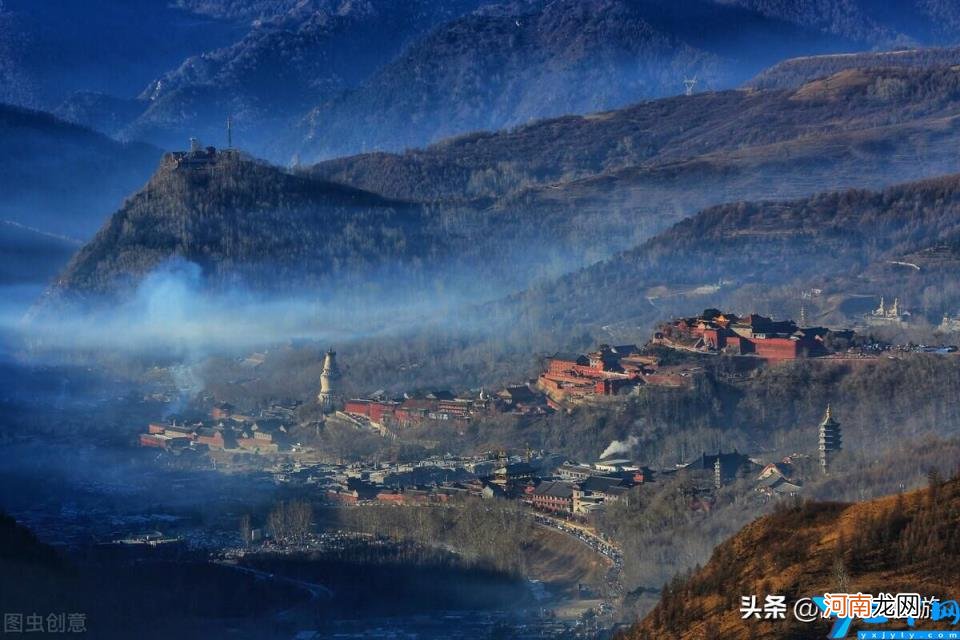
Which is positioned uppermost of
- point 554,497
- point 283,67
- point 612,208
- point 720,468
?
point 283,67

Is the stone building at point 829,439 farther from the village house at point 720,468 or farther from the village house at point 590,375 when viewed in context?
the village house at point 590,375

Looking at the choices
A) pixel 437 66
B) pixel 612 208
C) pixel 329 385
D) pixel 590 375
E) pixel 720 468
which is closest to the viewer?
pixel 720 468

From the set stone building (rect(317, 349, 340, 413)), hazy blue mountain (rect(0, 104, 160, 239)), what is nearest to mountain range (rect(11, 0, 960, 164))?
hazy blue mountain (rect(0, 104, 160, 239))

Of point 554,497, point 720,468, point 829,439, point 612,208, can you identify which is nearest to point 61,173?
point 612,208

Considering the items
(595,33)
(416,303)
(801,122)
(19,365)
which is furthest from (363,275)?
(595,33)

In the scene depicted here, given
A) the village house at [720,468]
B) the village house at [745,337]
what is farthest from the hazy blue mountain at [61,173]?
the village house at [720,468]

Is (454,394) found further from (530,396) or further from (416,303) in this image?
(416,303)

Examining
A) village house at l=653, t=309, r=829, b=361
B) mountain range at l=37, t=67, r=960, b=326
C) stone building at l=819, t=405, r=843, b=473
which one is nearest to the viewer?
stone building at l=819, t=405, r=843, b=473

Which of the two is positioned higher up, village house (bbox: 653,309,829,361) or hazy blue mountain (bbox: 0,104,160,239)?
hazy blue mountain (bbox: 0,104,160,239)

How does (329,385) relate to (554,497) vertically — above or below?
above

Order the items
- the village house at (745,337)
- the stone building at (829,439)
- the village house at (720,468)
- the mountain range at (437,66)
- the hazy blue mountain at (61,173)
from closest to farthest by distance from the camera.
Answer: the village house at (720,468) < the stone building at (829,439) < the village house at (745,337) < the hazy blue mountain at (61,173) < the mountain range at (437,66)

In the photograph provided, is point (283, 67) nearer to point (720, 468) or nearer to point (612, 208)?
point (612, 208)

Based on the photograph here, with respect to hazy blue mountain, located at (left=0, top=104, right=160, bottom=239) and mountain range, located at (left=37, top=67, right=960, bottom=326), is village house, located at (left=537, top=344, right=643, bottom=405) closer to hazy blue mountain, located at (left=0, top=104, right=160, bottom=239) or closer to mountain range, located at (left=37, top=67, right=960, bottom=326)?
mountain range, located at (left=37, top=67, right=960, bottom=326)
